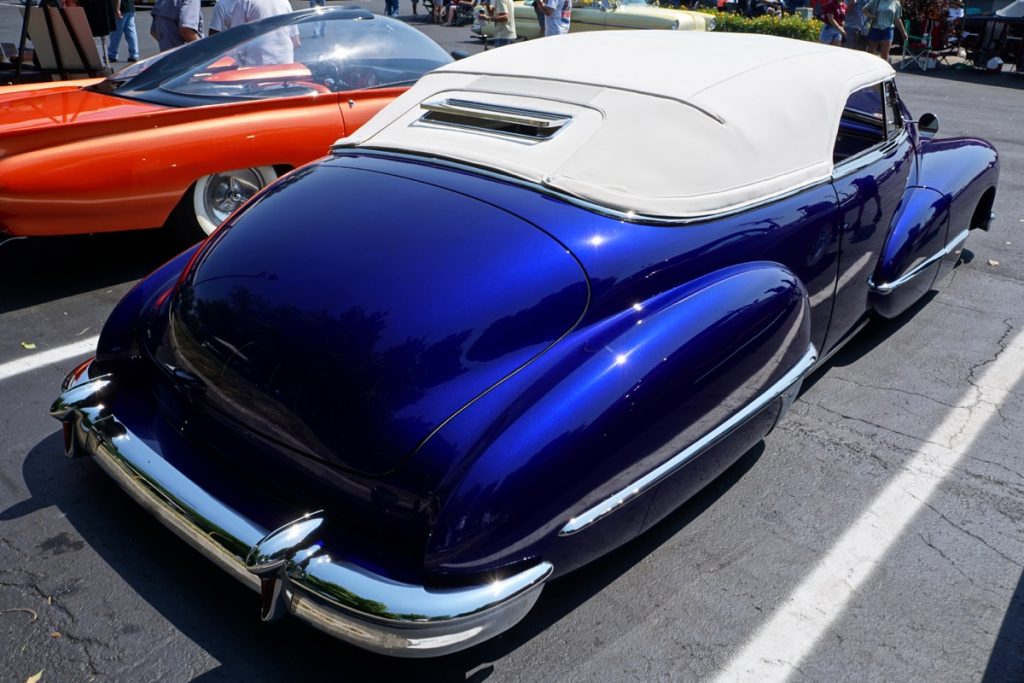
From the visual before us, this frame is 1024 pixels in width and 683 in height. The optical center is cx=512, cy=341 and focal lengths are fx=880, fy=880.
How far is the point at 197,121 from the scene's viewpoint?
461 cm

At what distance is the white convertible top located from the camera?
2.79 m

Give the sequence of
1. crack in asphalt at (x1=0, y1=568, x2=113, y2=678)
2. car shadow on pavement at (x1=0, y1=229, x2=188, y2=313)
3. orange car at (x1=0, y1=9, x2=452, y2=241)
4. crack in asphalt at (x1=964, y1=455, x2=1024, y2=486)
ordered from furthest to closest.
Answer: car shadow on pavement at (x1=0, y1=229, x2=188, y2=313)
orange car at (x1=0, y1=9, x2=452, y2=241)
crack in asphalt at (x1=964, y1=455, x2=1024, y2=486)
crack in asphalt at (x1=0, y1=568, x2=113, y2=678)

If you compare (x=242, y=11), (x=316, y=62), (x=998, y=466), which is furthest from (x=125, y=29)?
(x=998, y=466)

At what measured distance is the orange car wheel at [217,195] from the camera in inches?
186

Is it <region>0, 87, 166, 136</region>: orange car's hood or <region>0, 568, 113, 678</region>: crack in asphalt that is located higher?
<region>0, 87, 166, 136</region>: orange car's hood

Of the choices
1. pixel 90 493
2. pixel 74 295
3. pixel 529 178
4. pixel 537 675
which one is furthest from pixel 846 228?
pixel 74 295

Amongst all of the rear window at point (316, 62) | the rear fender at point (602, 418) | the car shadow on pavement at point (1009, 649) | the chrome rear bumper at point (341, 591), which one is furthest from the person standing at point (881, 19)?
the chrome rear bumper at point (341, 591)

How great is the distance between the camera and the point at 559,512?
2141mm

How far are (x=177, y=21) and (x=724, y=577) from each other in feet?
21.0

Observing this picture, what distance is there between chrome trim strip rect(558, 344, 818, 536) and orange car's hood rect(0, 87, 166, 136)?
11.1 ft

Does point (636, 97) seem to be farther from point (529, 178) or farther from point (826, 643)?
point (826, 643)

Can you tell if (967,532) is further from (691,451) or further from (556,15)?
(556,15)

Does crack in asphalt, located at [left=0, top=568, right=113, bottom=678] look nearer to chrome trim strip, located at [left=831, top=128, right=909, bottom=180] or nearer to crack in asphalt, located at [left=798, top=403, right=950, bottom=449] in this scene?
crack in asphalt, located at [left=798, top=403, right=950, bottom=449]

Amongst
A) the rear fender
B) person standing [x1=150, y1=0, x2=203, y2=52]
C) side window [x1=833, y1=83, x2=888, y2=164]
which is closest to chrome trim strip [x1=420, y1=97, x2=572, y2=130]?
the rear fender
